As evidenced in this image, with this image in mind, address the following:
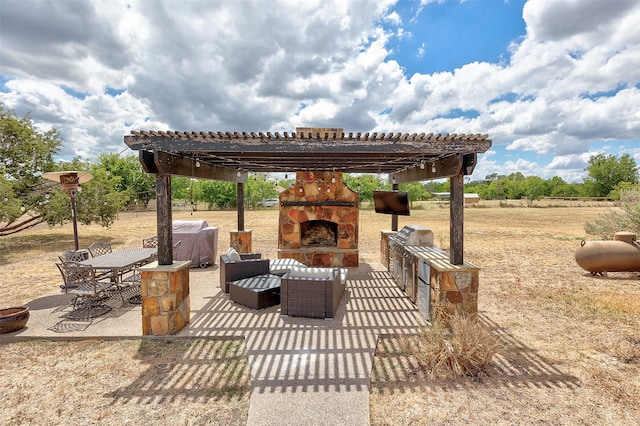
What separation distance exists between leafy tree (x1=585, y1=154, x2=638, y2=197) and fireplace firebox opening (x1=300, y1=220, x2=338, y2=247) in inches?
2418

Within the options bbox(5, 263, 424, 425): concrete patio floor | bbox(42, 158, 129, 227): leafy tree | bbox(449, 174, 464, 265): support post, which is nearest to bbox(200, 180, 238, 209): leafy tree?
bbox(42, 158, 129, 227): leafy tree

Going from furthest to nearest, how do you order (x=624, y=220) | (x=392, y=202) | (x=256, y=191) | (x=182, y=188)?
(x=182, y=188) < (x=256, y=191) < (x=624, y=220) < (x=392, y=202)

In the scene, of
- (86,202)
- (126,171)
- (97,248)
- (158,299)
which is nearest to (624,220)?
(158,299)

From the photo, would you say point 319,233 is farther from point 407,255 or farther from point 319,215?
point 407,255

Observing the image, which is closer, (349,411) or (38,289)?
(349,411)

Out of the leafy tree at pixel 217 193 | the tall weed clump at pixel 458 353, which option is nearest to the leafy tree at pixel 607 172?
the leafy tree at pixel 217 193

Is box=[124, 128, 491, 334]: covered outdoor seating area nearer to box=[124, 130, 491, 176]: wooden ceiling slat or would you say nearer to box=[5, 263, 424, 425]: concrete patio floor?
box=[124, 130, 491, 176]: wooden ceiling slat

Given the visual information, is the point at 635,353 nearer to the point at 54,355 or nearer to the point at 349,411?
the point at 349,411

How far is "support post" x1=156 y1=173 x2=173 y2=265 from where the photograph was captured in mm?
5270

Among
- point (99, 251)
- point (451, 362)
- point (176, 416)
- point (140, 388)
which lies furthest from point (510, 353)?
point (99, 251)

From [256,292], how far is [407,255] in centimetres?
333

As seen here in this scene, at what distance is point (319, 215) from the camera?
9695mm

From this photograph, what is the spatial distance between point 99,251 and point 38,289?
1491mm

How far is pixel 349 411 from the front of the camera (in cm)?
331
